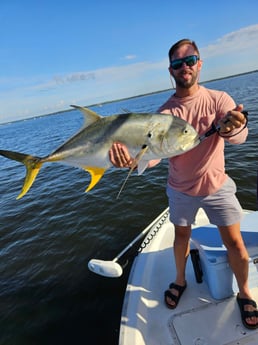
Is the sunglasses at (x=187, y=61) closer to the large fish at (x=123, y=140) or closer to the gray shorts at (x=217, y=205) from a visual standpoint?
the large fish at (x=123, y=140)

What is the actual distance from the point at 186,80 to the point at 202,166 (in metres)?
0.89

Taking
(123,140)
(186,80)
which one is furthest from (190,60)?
(123,140)

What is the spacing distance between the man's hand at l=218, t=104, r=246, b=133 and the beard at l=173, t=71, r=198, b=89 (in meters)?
0.58

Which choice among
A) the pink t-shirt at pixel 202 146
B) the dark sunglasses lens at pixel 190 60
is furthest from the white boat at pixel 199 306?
the dark sunglasses lens at pixel 190 60

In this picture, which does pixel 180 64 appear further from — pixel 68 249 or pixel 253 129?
pixel 253 129

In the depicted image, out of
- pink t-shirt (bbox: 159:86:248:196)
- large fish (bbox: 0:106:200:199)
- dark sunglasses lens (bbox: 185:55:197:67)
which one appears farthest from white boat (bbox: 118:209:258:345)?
dark sunglasses lens (bbox: 185:55:197:67)

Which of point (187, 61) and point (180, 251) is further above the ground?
point (187, 61)

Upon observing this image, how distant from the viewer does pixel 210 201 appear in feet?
9.47

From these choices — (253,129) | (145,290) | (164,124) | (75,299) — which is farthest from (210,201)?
(253,129)

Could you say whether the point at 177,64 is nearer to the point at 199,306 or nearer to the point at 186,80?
the point at 186,80

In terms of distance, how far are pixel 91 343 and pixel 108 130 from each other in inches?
145

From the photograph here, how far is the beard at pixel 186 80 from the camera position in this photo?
104 inches

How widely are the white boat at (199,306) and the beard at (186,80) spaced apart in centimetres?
196

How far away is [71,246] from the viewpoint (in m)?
7.13
